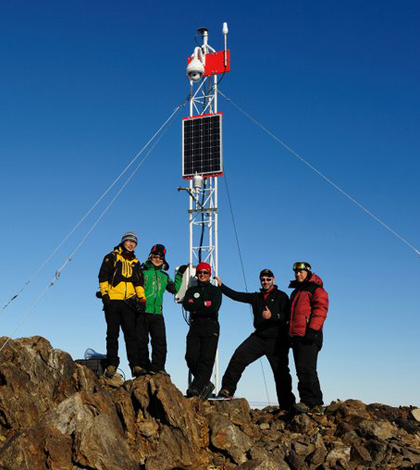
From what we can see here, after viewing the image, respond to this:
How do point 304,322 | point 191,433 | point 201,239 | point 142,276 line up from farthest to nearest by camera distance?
point 201,239 → point 142,276 → point 304,322 → point 191,433

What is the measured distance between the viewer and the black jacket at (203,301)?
38.9 ft

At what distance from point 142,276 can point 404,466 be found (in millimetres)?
6031

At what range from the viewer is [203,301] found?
11.9 metres

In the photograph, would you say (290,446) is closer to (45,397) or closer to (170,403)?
(170,403)

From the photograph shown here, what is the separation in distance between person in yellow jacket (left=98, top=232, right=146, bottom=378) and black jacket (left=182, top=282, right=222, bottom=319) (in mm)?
966

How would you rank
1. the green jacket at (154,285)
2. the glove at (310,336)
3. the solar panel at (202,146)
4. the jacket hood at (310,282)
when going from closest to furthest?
1. the glove at (310,336)
2. the jacket hood at (310,282)
3. the green jacket at (154,285)
4. the solar panel at (202,146)

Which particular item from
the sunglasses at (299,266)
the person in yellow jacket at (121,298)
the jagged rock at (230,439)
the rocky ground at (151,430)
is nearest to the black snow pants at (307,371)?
the rocky ground at (151,430)

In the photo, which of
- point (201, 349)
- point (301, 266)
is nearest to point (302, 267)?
point (301, 266)

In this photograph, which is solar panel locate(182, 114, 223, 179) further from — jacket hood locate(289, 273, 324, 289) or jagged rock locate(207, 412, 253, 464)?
jagged rock locate(207, 412, 253, 464)

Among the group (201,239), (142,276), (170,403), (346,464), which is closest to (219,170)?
(201,239)

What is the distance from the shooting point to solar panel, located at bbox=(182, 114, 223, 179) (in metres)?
15.2

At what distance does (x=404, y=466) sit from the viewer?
9.38 metres

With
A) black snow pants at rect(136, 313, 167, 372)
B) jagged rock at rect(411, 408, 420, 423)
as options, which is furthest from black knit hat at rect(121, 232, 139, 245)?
jagged rock at rect(411, 408, 420, 423)

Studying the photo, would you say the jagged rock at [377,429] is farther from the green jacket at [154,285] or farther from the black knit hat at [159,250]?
the black knit hat at [159,250]
